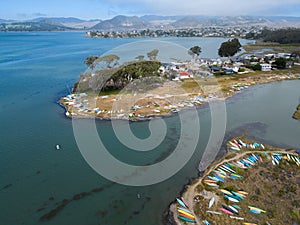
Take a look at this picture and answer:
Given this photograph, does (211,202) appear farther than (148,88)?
No

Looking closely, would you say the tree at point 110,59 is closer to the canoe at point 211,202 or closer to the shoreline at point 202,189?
the shoreline at point 202,189

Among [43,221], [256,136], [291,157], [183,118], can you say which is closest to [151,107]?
[183,118]

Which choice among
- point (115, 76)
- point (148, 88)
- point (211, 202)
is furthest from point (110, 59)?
point (211, 202)

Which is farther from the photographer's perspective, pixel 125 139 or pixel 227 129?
pixel 227 129

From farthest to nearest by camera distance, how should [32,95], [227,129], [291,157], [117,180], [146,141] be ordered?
1. [32,95]
2. [227,129]
3. [146,141]
4. [291,157]
5. [117,180]

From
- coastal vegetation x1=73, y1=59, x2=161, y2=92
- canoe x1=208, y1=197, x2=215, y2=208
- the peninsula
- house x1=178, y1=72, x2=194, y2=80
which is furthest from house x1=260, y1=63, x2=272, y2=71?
canoe x1=208, y1=197, x2=215, y2=208

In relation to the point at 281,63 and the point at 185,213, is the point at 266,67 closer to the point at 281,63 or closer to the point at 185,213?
Result: the point at 281,63

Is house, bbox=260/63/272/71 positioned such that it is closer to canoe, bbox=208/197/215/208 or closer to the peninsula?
the peninsula

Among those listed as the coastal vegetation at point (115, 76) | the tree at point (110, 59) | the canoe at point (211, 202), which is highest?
the tree at point (110, 59)

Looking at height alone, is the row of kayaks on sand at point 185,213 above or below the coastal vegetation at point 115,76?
below

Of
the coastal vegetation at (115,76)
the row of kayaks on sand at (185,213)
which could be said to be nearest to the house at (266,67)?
the coastal vegetation at (115,76)

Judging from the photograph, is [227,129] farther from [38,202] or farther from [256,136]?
[38,202]
